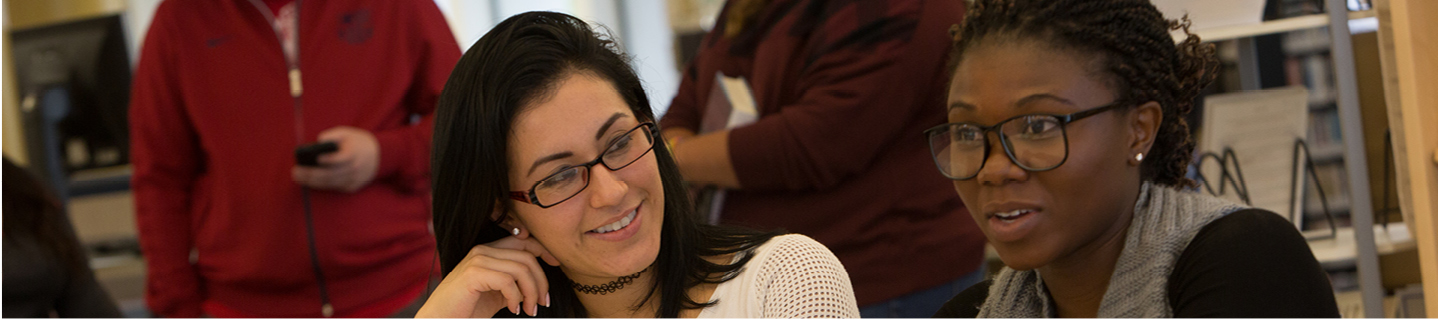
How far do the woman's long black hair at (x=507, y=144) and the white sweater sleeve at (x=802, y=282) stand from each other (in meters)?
0.05

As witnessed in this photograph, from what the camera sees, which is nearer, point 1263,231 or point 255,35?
point 1263,231

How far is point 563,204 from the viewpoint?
41.6 inches

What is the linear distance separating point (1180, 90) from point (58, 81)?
3.31m

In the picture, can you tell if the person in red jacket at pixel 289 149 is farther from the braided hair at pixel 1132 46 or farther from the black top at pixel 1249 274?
the black top at pixel 1249 274

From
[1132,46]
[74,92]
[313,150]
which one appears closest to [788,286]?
[1132,46]

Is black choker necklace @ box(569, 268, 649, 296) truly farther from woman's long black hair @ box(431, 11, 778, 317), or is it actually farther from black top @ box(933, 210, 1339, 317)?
black top @ box(933, 210, 1339, 317)

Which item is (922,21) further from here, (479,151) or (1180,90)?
(479,151)

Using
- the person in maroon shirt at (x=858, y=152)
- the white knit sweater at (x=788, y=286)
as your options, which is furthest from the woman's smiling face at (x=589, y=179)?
the person in maroon shirt at (x=858, y=152)

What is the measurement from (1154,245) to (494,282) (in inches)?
27.0

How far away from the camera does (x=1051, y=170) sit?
3.10 ft

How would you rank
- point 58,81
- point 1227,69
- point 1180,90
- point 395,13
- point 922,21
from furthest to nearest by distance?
point 58,81, point 1227,69, point 395,13, point 922,21, point 1180,90

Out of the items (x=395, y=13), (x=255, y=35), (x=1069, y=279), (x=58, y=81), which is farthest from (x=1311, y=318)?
(x=58, y=81)

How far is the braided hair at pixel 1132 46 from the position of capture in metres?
0.95

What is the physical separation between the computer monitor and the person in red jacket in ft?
4.93
